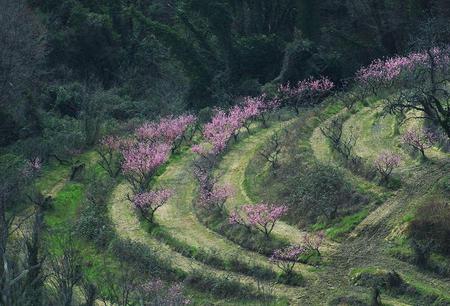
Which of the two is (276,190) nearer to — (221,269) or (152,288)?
(221,269)

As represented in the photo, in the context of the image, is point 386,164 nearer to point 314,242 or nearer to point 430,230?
point 430,230

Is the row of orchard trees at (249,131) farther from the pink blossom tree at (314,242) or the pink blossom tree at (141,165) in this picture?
the pink blossom tree at (314,242)

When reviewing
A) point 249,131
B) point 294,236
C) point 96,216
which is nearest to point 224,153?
point 249,131

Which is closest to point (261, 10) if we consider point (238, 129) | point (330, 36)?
point (330, 36)

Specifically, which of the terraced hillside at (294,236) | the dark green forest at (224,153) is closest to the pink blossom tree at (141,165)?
the dark green forest at (224,153)

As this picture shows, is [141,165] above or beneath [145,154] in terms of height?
beneath
